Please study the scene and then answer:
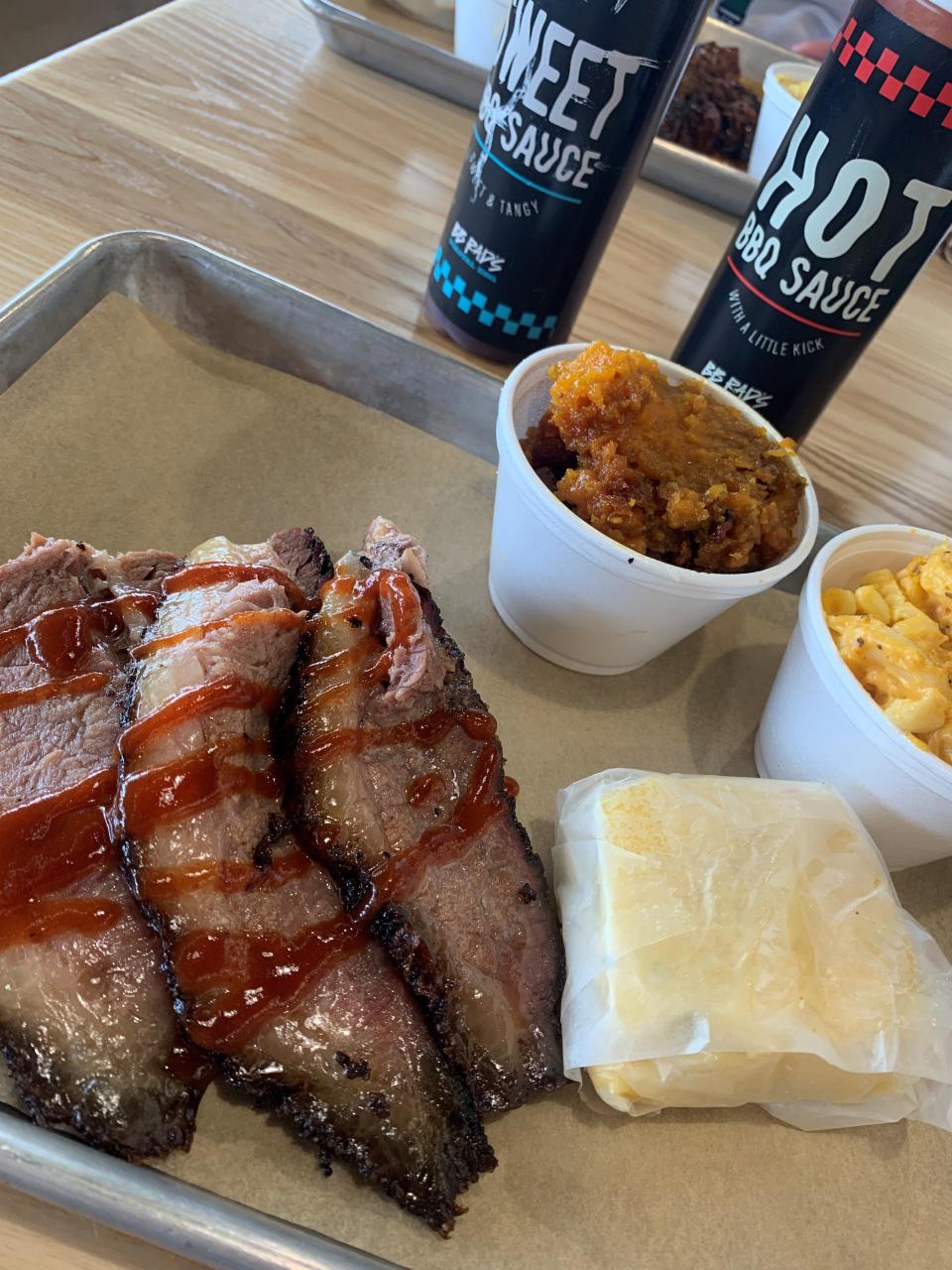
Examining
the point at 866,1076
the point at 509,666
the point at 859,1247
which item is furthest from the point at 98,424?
the point at 859,1247

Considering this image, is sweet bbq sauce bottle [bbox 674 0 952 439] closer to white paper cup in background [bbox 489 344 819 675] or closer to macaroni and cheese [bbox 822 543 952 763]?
white paper cup in background [bbox 489 344 819 675]

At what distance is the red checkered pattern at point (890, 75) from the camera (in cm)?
148

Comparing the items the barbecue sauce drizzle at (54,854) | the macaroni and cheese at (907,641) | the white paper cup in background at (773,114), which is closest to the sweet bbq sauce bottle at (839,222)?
the macaroni and cheese at (907,641)

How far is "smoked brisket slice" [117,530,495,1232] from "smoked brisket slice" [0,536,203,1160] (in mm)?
64

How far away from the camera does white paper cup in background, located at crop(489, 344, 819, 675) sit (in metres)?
1.56

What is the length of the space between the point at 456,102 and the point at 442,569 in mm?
2158

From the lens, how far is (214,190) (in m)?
2.49

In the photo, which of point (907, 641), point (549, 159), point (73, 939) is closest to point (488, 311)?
point (549, 159)

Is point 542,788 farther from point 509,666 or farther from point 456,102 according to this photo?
point 456,102

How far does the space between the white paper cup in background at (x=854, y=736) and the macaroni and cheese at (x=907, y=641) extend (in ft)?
0.13

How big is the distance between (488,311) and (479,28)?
1409mm

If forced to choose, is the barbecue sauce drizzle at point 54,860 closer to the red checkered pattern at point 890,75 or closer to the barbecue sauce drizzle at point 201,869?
the barbecue sauce drizzle at point 201,869

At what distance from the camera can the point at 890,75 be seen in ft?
4.92

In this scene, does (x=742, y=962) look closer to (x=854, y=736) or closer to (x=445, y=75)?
(x=854, y=736)
